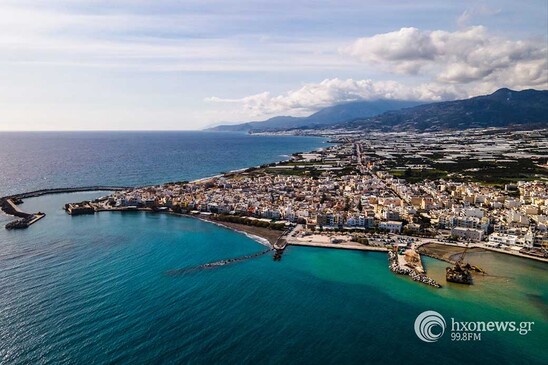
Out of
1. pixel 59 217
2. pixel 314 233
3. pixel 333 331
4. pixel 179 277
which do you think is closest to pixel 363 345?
pixel 333 331

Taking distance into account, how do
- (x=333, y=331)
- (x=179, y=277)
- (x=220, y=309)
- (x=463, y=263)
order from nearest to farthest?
(x=333, y=331), (x=220, y=309), (x=179, y=277), (x=463, y=263)

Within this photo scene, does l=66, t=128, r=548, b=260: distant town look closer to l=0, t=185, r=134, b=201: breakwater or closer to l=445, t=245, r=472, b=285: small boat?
l=0, t=185, r=134, b=201: breakwater

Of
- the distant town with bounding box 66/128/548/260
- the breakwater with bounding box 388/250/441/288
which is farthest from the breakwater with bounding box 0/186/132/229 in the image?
the breakwater with bounding box 388/250/441/288

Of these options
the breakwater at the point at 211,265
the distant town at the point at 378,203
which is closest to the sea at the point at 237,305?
the breakwater at the point at 211,265

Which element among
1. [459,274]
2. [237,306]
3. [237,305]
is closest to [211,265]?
[237,305]

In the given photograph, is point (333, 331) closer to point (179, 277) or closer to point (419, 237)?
point (179, 277)

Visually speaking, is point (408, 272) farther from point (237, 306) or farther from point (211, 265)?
point (211, 265)

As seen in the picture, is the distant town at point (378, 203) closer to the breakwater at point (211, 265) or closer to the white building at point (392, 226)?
the white building at point (392, 226)
